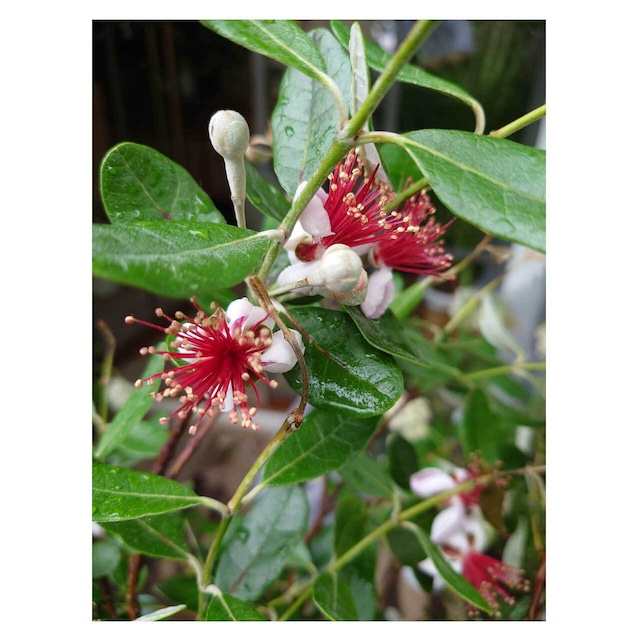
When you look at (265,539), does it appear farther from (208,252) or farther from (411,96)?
(411,96)

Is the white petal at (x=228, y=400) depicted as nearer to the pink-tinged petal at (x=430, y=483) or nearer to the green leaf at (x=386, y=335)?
the green leaf at (x=386, y=335)

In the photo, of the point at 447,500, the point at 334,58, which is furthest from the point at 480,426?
the point at 334,58

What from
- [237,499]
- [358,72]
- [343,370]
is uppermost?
[358,72]

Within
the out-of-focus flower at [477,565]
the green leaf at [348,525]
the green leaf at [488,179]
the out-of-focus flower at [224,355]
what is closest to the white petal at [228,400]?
the out-of-focus flower at [224,355]

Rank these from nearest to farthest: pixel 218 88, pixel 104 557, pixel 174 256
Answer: pixel 174 256
pixel 104 557
pixel 218 88

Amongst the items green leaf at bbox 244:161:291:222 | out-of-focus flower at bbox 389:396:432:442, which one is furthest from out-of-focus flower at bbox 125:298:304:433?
out-of-focus flower at bbox 389:396:432:442

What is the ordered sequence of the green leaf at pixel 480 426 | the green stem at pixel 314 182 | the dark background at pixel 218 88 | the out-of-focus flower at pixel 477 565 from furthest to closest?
1. the dark background at pixel 218 88
2. the green leaf at pixel 480 426
3. the out-of-focus flower at pixel 477 565
4. the green stem at pixel 314 182

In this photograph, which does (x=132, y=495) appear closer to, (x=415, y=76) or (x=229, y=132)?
(x=229, y=132)

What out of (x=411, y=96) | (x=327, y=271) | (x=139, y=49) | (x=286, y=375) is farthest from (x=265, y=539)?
(x=411, y=96)
